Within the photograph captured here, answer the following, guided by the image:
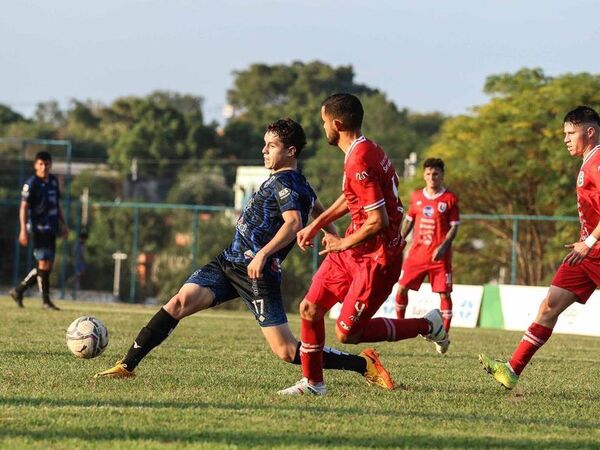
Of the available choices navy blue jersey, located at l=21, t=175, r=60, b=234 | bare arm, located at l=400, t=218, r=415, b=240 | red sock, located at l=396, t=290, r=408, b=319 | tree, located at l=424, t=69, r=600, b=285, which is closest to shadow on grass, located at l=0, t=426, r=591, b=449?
bare arm, located at l=400, t=218, r=415, b=240

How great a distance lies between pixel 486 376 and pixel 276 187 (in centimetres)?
300

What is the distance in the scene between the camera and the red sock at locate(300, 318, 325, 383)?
8.42 metres

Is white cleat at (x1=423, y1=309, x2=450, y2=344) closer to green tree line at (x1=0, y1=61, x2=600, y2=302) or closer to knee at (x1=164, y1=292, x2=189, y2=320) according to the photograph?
knee at (x1=164, y1=292, x2=189, y2=320)

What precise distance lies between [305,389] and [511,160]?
28.7 meters

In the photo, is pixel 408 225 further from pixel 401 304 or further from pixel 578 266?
pixel 578 266

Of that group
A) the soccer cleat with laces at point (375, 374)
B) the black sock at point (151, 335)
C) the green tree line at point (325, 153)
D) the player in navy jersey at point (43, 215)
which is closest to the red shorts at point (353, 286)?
the soccer cleat with laces at point (375, 374)

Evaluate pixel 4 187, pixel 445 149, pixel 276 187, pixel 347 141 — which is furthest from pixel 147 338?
pixel 4 187

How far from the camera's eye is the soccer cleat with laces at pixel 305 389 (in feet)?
27.3

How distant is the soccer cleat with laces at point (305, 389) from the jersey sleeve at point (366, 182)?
4.20 ft

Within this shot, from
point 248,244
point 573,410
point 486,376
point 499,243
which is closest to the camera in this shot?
point 573,410

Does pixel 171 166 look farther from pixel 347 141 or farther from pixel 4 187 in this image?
pixel 347 141

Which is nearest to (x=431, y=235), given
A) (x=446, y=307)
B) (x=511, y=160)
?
(x=446, y=307)

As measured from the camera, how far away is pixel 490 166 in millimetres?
36219

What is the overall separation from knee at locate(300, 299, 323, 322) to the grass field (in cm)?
52
